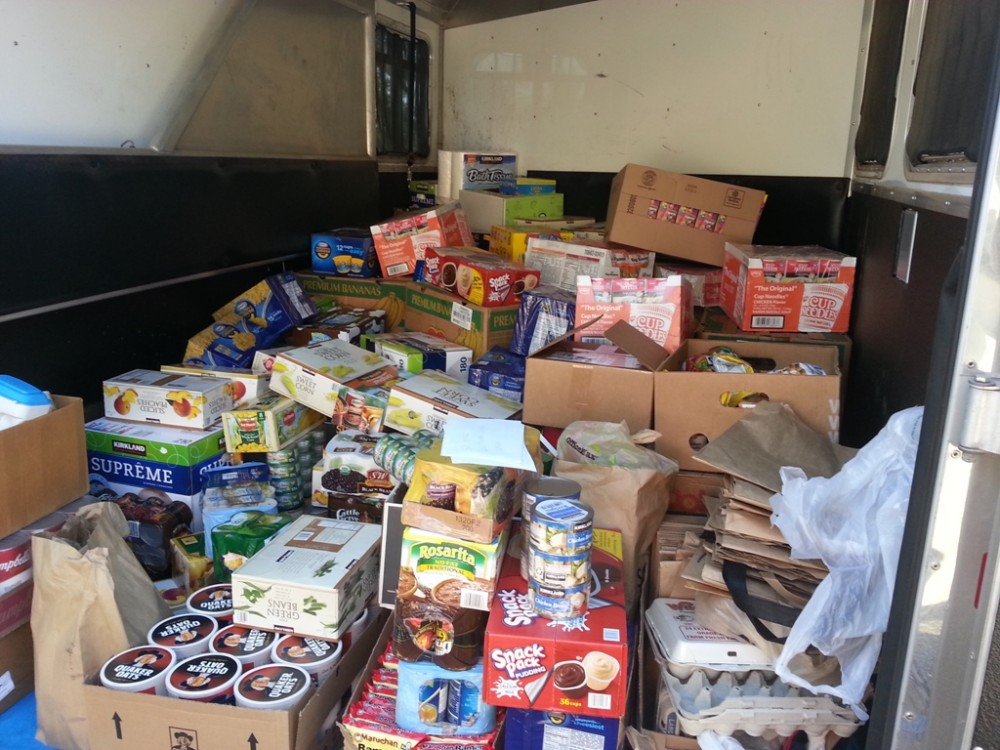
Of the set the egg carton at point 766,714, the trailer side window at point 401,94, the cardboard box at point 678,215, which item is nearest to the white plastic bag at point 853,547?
the egg carton at point 766,714

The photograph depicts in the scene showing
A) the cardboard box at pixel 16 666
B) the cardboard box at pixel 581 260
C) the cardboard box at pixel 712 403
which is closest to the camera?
the cardboard box at pixel 16 666

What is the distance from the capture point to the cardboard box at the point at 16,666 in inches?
71.5

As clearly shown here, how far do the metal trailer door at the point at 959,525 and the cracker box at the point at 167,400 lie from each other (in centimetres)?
210

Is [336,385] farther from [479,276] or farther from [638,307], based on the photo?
[638,307]

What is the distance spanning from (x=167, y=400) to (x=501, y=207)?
1.97m

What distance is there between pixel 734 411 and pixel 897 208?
90 cm

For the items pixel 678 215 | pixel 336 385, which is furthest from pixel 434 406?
pixel 678 215

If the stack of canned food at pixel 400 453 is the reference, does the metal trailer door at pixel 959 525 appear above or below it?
above

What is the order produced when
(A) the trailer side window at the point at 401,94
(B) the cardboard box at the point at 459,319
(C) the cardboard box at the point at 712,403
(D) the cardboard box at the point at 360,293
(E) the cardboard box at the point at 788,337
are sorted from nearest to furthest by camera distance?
(C) the cardboard box at the point at 712,403 < (E) the cardboard box at the point at 788,337 < (B) the cardboard box at the point at 459,319 < (D) the cardboard box at the point at 360,293 < (A) the trailer side window at the point at 401,94

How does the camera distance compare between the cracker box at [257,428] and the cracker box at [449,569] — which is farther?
the cracker box at [257,428]

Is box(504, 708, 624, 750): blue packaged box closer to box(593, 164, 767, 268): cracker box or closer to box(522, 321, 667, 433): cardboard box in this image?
box(522, 321, 667, 433): cardboard box

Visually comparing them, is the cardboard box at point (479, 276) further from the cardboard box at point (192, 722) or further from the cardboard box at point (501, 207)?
the cardboard box at point (192, 722)

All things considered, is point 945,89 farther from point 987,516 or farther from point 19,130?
point 19,130

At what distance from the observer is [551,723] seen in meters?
1.49
